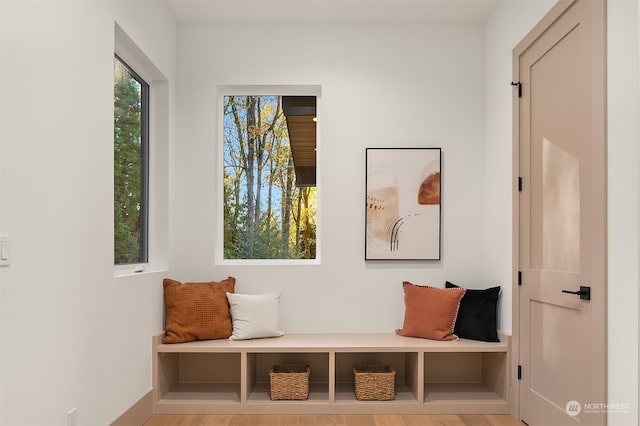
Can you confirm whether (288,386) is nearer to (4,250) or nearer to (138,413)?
(138,413)

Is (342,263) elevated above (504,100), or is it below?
below

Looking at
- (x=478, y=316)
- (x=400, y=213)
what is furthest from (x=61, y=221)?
(x=478, y=316)

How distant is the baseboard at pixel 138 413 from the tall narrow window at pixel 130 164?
2.70 feet

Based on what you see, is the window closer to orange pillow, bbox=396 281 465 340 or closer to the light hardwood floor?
orange pillow, bbox=396 281 465 340

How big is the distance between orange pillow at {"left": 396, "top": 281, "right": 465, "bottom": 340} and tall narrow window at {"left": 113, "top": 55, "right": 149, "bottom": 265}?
1839 millimetres

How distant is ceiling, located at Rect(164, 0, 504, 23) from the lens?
12.7 ft

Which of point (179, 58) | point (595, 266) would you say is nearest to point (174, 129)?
point (179, 58)

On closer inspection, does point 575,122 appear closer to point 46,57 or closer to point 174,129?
point 46,57

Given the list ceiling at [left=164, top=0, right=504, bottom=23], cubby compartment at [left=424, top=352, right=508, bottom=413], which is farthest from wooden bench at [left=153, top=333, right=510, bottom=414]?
ceiling at [left=164, top=0, right=504, bottom=23]

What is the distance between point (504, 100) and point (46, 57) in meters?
2.73

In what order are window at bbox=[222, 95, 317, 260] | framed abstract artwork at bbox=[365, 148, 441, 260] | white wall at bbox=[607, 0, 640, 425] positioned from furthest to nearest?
window at bbox=[222, 95, 317, 260] → framed abstract artwork at bbox=[365, 148, 441, 260] → white wall at bbox=[607, 0, 640, 425]

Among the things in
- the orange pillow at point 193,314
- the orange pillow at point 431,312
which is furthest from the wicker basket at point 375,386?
the orange pillow at point 193,314

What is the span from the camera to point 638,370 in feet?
7.31

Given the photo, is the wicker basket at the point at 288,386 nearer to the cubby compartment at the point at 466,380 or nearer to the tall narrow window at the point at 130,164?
the cubby compartment at the point at 466,380
